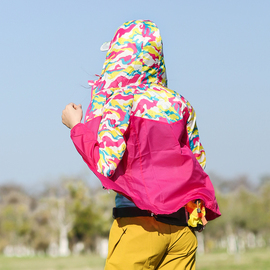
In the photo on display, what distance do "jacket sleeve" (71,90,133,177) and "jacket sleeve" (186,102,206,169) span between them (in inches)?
17.1

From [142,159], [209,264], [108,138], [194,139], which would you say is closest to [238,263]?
[209,264]

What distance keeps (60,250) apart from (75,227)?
2.87 m

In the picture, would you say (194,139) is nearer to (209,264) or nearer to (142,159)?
(142,159)

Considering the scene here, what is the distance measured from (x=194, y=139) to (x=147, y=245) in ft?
2.34

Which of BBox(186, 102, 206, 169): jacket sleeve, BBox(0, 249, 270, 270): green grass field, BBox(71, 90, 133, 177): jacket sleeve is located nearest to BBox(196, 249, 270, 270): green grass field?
BBox(0, 249, 270, 270): green grass field

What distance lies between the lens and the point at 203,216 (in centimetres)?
267

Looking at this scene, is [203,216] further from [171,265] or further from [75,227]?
[75,227]

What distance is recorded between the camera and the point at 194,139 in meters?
2.91

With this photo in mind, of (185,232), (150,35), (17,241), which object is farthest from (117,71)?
(17,241)

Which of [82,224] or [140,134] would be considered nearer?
[140,134]

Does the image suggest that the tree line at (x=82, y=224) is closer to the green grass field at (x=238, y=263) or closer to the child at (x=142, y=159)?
the green grass field at (x=238, y=263)

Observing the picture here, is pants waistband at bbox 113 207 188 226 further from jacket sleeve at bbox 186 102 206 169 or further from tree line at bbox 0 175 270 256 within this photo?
tree line at bbox 0 175 270 256

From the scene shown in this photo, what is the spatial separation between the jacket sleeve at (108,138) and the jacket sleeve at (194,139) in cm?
44

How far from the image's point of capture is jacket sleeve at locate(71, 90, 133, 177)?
2449 mm
